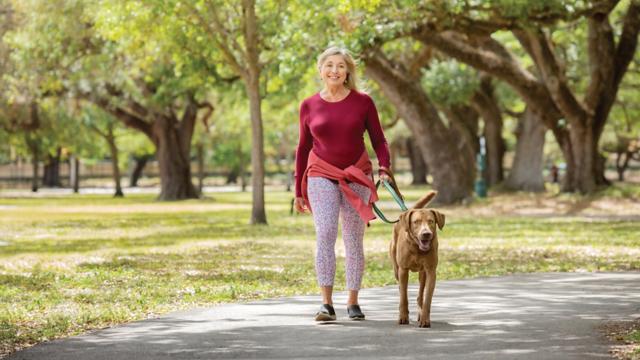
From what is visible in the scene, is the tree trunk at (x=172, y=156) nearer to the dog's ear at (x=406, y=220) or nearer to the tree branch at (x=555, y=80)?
the tree branch at (x=555, y=80)

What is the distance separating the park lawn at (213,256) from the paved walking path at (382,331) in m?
0.70

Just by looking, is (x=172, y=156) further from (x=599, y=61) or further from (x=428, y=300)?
(x=428, y=300)

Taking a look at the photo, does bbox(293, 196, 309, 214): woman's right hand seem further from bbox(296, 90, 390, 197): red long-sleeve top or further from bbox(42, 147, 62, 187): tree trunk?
bbox(42, 147, 62, 187): tree trunk

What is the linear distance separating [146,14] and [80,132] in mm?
32735

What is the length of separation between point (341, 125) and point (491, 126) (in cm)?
4098

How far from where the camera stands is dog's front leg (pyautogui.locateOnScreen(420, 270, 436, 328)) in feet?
27.9

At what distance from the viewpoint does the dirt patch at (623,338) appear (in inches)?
292

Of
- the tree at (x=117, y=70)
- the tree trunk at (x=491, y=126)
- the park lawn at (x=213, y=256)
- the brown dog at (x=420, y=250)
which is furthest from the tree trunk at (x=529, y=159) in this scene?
the brown dog at (x=420, y=250)

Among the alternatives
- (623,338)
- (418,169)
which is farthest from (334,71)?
(418,169)

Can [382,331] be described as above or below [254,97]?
below

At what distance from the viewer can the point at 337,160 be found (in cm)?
900

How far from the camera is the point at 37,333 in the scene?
902 cm

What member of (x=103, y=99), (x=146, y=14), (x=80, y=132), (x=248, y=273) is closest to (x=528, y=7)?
(x=146, y=14)

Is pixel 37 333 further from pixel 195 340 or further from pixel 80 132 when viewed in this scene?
pixel 80 132
